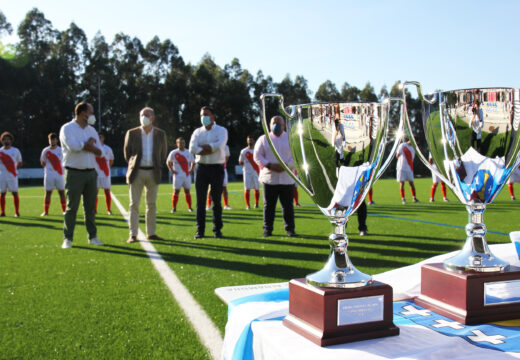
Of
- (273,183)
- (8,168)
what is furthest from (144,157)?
(8,168)

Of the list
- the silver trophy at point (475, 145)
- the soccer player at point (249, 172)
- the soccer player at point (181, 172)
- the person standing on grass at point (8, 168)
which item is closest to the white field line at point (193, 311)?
the silver trophy at point (475, 145)

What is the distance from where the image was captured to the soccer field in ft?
9.26

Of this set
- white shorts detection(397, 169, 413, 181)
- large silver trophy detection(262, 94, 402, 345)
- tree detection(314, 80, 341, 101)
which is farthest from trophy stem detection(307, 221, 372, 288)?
tree detection(314, 80, 341, 101)

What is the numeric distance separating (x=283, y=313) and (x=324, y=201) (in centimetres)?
33

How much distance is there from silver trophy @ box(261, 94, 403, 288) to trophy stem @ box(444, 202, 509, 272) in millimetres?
292

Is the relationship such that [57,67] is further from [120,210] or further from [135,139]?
[135,139]

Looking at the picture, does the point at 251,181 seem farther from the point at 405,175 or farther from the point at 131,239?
the point at 131,239

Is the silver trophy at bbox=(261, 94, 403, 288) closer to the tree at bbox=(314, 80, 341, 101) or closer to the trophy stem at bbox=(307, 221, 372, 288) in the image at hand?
the trophy stem at bbox=(307, 221, 372, 288)

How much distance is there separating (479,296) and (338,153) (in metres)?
0.52

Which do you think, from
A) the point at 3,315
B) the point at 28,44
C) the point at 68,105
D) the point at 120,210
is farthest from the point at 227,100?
the point at 3,315

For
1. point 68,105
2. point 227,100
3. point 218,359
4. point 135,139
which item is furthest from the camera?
point 227,100

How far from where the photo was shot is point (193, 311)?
11.1ft

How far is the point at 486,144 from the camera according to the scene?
1.18m

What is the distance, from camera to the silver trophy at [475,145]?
3.82ft
